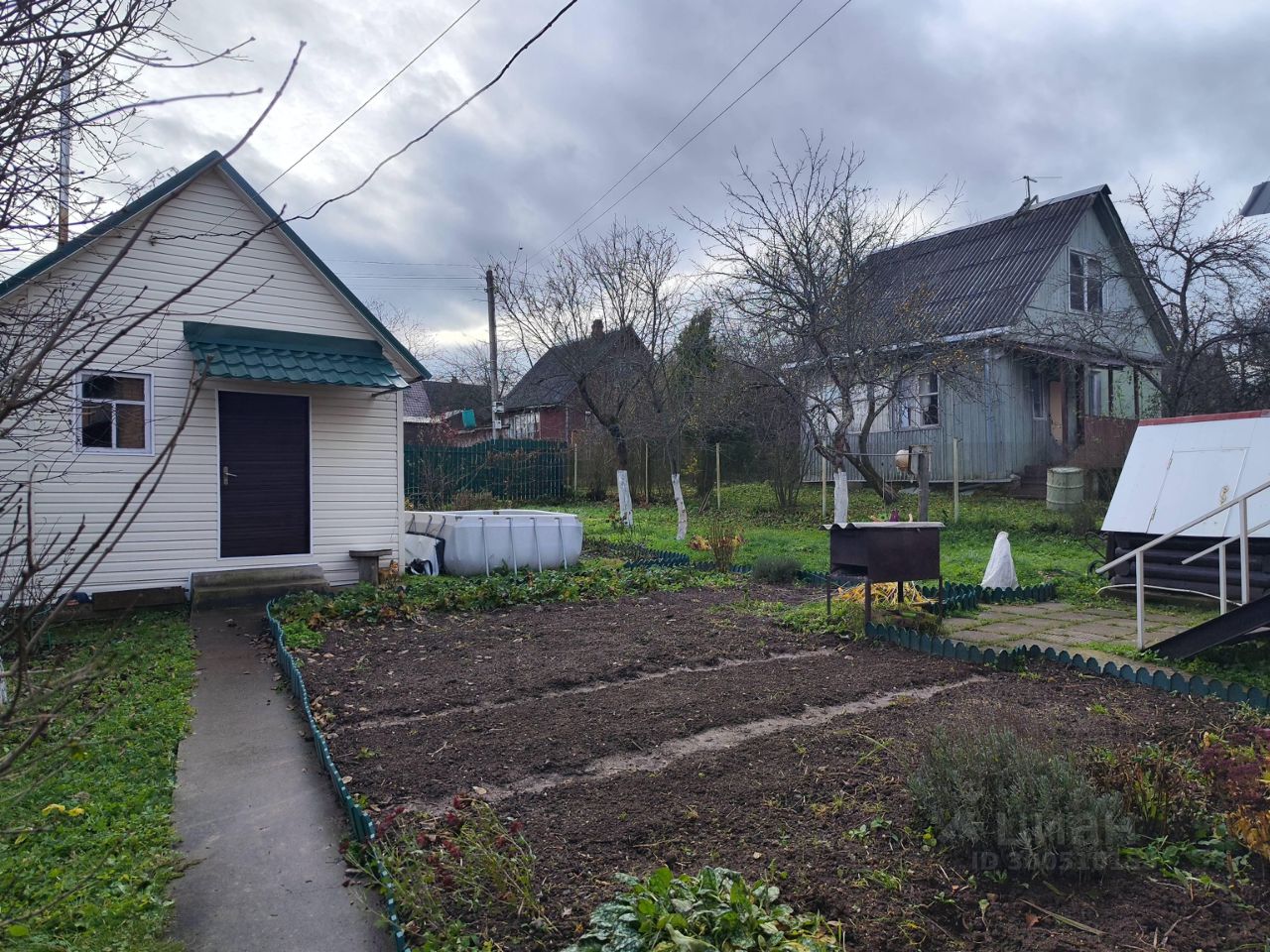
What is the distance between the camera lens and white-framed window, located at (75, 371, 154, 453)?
834cm

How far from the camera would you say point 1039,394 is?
19.3 m

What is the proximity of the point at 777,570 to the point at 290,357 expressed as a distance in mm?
6408

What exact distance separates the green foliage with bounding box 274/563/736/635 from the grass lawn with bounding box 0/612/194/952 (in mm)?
2224

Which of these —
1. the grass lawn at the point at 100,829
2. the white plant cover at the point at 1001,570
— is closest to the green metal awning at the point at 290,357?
the grass lawn at the point at 100,829

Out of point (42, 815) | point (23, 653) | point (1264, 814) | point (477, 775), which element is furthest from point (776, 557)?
point (23, 653)

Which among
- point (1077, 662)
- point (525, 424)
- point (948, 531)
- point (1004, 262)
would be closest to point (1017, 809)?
point (1077, 662)

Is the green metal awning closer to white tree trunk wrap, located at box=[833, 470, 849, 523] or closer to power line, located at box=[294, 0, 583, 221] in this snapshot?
power line, located at box=[294, 0, 583, 221]

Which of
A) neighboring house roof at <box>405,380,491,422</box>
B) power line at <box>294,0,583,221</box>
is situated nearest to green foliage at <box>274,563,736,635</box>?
power line at <box>294,0,583,221</box>

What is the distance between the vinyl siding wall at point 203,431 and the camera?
816 centimetres

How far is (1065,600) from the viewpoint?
887cm

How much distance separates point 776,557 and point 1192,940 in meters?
8.07

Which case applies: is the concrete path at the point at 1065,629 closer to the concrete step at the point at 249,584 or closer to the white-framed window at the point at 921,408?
the concrete step at the point at 249,584

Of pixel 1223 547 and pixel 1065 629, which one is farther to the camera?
pixel 1065 629

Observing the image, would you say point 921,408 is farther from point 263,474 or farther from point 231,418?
Answer: point 231,418
